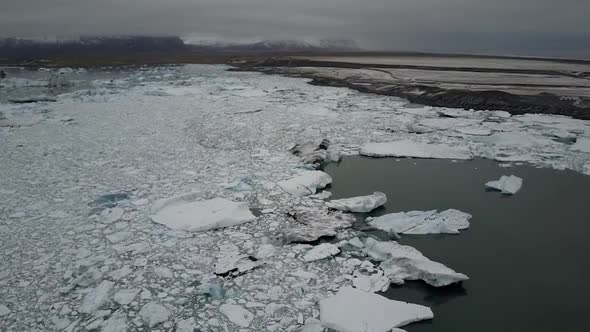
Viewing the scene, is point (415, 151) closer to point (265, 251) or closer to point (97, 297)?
point (265, 251)

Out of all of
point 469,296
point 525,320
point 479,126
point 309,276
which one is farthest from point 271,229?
point 479,126

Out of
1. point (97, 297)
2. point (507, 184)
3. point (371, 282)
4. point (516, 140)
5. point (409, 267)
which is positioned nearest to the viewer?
point (97, 297)

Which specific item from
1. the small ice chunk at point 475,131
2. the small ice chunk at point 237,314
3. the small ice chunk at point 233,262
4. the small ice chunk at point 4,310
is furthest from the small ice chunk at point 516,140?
the small ice chunk at point 4,310

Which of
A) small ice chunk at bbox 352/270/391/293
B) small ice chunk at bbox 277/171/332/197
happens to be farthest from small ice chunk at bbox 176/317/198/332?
small ice chunk at bbox 277/171/332/197

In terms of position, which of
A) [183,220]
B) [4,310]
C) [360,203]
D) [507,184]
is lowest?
[4,310]

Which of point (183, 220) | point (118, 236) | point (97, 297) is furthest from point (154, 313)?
point (183, 220)

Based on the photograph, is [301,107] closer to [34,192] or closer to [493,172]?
[493,172]
